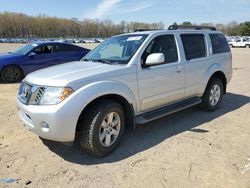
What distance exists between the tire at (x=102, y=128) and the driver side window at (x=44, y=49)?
698 cm

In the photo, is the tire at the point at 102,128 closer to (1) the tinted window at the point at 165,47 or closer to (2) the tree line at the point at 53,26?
(1) the tinted window at the point at 165,47

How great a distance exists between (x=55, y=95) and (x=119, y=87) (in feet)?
3.19

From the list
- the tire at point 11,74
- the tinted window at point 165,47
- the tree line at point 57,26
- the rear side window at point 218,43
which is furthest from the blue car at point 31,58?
the tree line at point 57,26

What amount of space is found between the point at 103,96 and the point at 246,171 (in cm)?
219

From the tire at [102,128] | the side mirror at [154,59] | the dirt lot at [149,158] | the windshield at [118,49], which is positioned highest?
the windshield at [118,49]

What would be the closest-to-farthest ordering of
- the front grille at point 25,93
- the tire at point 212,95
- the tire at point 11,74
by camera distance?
the front grille at point 25,93
the tire at point 212,95
the tire at point 11,74

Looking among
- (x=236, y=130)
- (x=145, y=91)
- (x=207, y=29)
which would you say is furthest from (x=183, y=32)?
(x=236, y=130)

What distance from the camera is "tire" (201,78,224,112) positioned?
5895 millimetres

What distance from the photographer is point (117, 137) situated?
410 centimetres

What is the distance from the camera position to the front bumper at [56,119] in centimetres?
341

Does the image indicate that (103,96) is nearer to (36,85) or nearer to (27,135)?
(36,85)

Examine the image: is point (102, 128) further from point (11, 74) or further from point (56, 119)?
point (11, 74)

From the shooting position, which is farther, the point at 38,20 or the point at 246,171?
the point at 38,20

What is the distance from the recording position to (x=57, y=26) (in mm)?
145750
